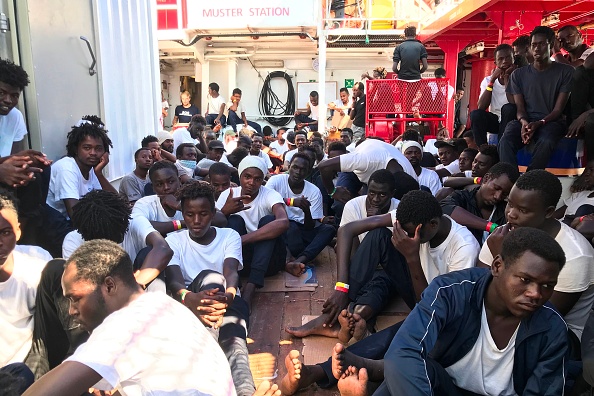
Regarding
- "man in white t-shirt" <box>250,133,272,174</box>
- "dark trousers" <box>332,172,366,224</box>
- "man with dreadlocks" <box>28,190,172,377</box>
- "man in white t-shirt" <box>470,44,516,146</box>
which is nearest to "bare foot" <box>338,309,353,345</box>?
"man with dreadlocks" <box>28,190,172,377</box>

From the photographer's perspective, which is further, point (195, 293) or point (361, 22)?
point (361, 22)

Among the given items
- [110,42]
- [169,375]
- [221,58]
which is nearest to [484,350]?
[169,375]

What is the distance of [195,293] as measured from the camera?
2.64m

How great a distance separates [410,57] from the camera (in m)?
7.91

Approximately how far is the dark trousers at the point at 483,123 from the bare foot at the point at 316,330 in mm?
3132

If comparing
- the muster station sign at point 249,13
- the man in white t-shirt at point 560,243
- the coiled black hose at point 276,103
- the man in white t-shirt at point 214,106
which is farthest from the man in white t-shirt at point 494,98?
the coiled black hose at point 276,103

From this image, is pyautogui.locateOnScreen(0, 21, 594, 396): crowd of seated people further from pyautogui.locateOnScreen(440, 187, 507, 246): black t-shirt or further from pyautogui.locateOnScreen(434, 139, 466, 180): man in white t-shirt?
pyautogui.locateOnScreen(434, 139, 466, 180): man in white t-shirt

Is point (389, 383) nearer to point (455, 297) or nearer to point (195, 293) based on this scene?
point (455, 297)

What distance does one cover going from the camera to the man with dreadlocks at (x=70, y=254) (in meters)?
2.30

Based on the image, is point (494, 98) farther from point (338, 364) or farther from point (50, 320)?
point (50, 320)

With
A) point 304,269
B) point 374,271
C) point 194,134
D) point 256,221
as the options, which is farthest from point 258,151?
point 374,271

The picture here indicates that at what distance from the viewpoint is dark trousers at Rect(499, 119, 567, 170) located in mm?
4273

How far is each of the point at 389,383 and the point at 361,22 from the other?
1144 centimetres

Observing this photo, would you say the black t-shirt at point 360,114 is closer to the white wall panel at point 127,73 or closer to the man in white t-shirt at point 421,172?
the man in white t-shirt at point 421,172
